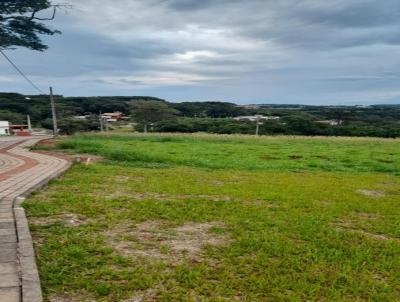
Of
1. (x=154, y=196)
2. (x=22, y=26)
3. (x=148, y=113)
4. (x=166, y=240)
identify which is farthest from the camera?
(x=148, y=113)

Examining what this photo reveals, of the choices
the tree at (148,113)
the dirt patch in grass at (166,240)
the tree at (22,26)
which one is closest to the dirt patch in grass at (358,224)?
the dirt patch in grass at (166,240)

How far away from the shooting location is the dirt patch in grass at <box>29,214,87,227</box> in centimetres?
507

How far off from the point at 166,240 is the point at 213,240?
55 centimetres

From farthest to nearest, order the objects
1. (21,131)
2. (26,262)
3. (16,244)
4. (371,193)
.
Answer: (21,131) < (371,193) < (16,244) < (26,262)

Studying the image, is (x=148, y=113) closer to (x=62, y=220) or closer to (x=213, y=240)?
(x=62, y=220)

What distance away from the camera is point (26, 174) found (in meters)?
8.68

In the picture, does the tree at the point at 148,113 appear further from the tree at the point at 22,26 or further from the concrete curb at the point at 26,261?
the concrete curb at the point at 26,261

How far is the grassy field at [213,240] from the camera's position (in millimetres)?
3367

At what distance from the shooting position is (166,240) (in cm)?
459

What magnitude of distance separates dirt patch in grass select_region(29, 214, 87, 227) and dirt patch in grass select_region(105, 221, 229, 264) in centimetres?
59

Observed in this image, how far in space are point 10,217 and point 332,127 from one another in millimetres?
45612

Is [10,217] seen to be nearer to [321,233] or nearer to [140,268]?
[140,268]

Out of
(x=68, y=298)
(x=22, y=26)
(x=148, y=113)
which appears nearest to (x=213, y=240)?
(x=68, y=298)

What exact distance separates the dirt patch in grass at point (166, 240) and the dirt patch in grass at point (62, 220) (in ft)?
1.95
